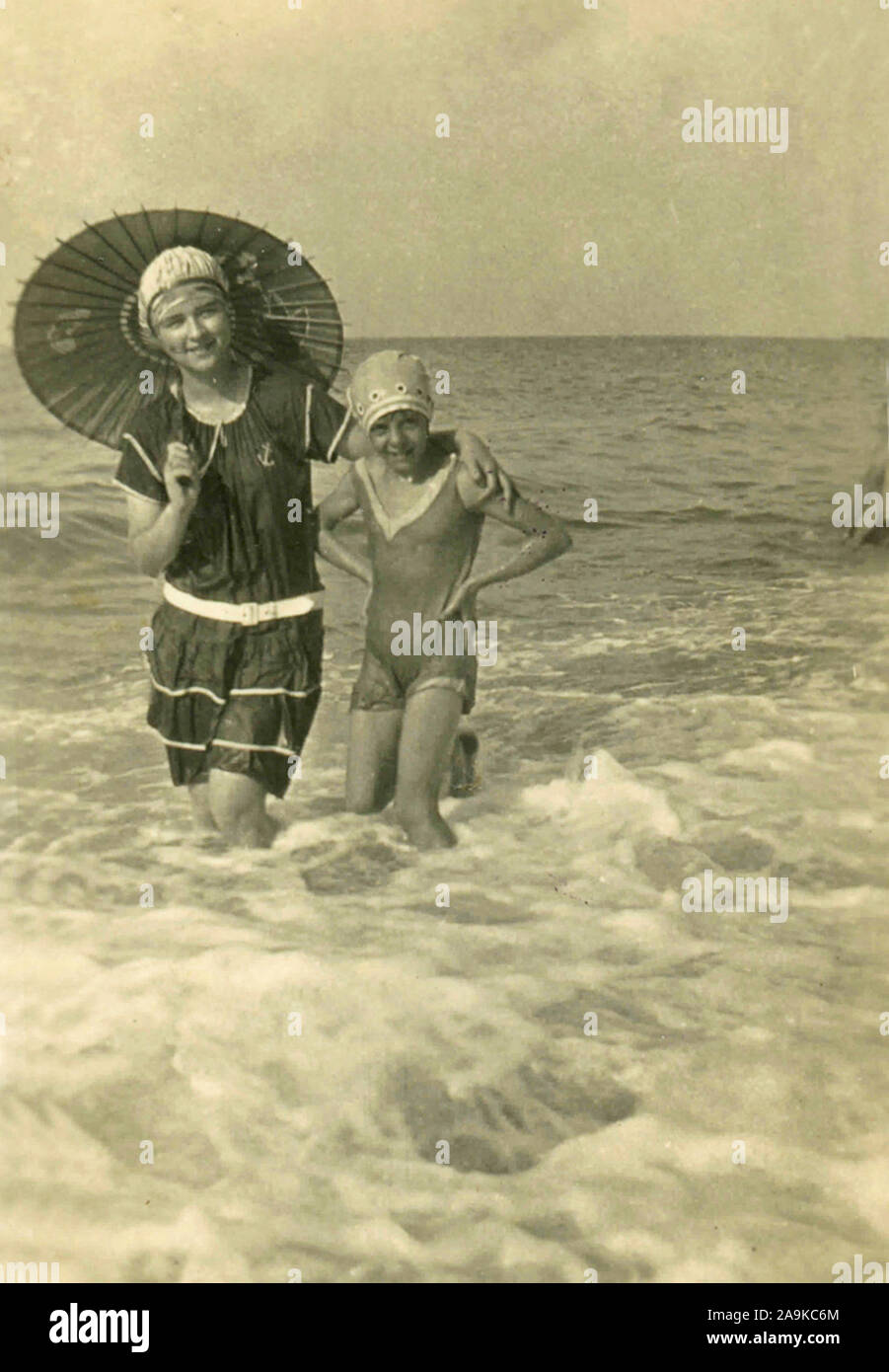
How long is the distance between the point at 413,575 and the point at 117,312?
1.02 meters

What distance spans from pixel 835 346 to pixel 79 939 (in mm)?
2693

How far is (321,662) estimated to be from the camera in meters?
3.49

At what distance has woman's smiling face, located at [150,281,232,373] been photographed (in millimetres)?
3146

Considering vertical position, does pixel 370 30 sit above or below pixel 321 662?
above

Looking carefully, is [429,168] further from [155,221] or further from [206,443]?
[206,443]

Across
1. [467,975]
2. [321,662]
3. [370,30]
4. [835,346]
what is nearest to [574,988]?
[467,975]

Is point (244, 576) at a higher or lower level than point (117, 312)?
lower

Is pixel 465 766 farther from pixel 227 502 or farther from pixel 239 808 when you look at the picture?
pixel 227 502

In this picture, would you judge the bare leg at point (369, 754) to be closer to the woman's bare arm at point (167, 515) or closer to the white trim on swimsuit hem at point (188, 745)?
the white trim on swimsuit hem at point (188, 745)

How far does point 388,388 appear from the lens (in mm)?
3207

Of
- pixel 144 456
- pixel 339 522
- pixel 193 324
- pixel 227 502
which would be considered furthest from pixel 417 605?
pixel 193 324

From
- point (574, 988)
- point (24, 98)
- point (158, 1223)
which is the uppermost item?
point (24, 98)

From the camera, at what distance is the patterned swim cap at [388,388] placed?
126 inches

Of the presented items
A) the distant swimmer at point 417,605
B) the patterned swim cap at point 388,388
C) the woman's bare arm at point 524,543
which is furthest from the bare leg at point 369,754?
the patterned swim cap at point 388,388
